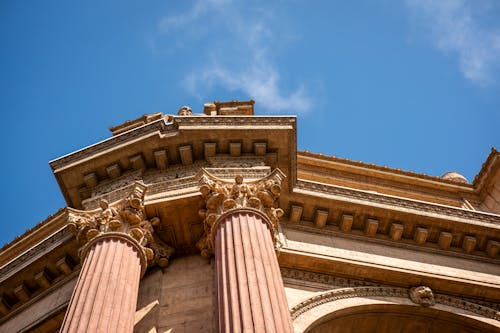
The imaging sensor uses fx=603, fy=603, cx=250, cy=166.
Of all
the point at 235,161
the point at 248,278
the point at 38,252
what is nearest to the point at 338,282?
the point at 235,161

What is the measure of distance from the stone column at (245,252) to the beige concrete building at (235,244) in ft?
0.16

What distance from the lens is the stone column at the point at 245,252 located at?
12.1 meters

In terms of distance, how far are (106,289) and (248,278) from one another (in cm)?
331

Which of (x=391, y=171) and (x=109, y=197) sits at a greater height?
(x=391, y=171)

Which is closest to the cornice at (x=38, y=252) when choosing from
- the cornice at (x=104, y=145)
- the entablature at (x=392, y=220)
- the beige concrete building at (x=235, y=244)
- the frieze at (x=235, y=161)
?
the beige concrete building at (x=235, y=244)

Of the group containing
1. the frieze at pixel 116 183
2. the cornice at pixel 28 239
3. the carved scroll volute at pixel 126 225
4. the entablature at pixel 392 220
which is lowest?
the carved scroll volute at pixel 126 225

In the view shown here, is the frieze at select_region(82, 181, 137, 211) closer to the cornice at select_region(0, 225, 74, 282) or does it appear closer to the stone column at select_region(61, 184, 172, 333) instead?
the stone column at select_region(61, 184, 172, 333)

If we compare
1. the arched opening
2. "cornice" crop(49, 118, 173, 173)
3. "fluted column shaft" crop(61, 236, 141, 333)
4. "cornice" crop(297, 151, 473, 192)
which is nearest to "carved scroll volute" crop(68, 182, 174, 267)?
"fluted column shaft" crop(61, 236, 141, 333)

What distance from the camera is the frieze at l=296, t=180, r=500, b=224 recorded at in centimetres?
1967

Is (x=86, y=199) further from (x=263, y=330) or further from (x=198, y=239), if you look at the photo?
(x=263, y=330)

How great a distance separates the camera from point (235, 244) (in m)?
14.6

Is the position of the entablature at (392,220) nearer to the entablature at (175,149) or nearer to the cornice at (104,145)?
the entablature at (175,149)

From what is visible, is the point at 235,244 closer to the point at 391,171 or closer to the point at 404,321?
the point at 404,321

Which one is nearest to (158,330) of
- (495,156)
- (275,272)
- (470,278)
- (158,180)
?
(275,272)
